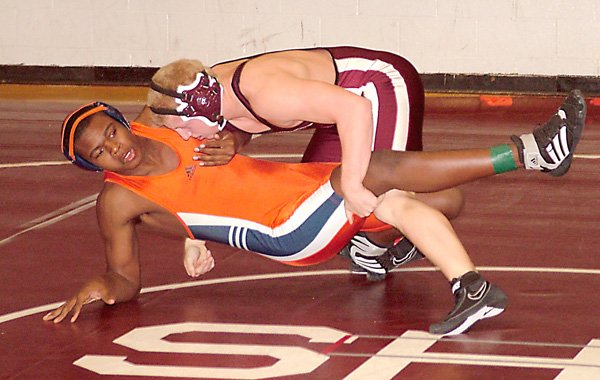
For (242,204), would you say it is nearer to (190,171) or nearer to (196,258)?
(190,171)

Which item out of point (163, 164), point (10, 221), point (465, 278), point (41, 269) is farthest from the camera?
point (10, 221)

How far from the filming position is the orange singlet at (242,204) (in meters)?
4.77

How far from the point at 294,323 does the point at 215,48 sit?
677 centimetres

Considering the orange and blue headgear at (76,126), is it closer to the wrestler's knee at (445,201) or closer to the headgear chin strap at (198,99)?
the headgear chin strap at (198,99)

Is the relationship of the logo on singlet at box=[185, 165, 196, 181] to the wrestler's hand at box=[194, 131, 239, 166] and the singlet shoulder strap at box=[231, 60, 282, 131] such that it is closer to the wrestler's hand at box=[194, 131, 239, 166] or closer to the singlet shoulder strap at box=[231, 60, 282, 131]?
the wrestler's hand at box=[194, 131, 239, 166]

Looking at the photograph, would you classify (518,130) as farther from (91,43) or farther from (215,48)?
(91,43)

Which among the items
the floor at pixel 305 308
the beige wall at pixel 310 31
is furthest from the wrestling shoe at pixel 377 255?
the beige wall at pixel 310 31

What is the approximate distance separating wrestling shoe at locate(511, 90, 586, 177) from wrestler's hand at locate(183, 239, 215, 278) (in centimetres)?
125

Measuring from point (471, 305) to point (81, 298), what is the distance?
4.44ft

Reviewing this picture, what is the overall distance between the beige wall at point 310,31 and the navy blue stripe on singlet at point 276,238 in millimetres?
6216

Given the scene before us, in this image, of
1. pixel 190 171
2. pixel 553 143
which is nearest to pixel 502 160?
pixel 553 143

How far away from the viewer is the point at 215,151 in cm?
483

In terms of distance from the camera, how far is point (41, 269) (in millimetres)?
5535

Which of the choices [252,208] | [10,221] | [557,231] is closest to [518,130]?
[557,231]
